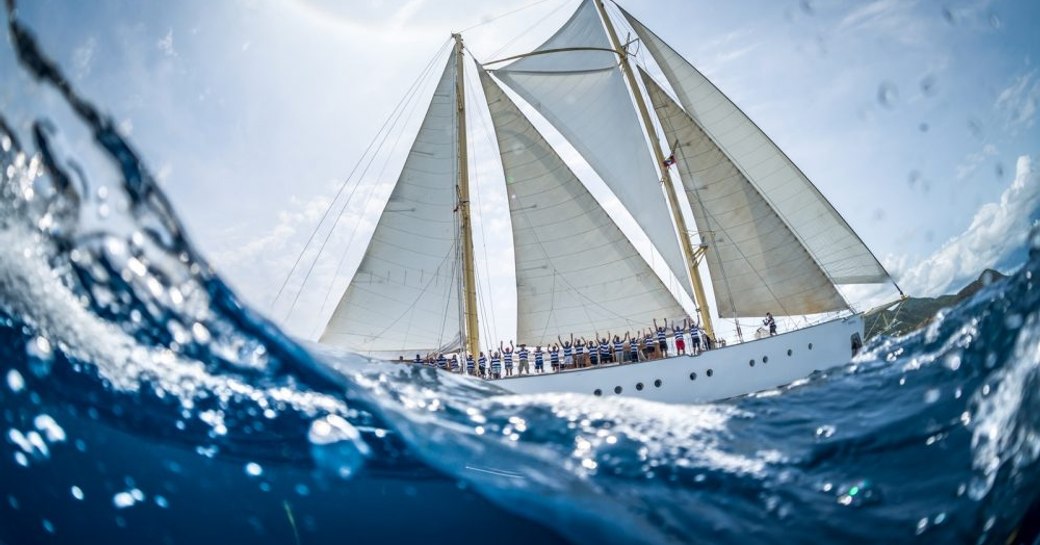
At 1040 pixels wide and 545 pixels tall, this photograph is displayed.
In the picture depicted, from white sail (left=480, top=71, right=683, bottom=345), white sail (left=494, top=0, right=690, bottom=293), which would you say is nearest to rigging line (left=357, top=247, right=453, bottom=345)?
white sail (left=480, top=71, right=683, bottom=345)

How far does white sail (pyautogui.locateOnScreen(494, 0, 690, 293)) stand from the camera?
1959 cm

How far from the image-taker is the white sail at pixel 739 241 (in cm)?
1691

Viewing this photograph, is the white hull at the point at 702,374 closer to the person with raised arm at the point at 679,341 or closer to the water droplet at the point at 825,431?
the person with raised arm at the point at 679,341

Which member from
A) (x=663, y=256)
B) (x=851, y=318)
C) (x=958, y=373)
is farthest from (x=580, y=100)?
(x=958, y=373)

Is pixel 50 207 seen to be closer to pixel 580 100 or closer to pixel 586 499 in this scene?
pixel 586 499

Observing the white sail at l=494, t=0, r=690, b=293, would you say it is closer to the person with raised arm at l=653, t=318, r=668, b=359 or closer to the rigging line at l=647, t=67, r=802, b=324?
the rigging line at l=647, t=67, r=802, b=324

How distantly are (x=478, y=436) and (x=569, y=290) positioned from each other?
15242 millimetres

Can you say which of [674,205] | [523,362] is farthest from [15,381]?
[674,205]

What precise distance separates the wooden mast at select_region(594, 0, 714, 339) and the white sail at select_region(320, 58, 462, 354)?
23.9 ft

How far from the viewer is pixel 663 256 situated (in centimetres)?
1934

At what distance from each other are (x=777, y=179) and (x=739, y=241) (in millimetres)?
2479

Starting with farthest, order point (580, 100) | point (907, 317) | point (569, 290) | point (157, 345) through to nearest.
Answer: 1. point (580, 100)
2. point (569, 290)
3. point (907, 317)
4. point (157, 345)

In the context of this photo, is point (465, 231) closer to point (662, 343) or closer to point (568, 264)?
point (568, 264)

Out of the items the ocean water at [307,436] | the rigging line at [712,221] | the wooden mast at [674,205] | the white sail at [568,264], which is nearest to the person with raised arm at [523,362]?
the white sail at [568,264]
